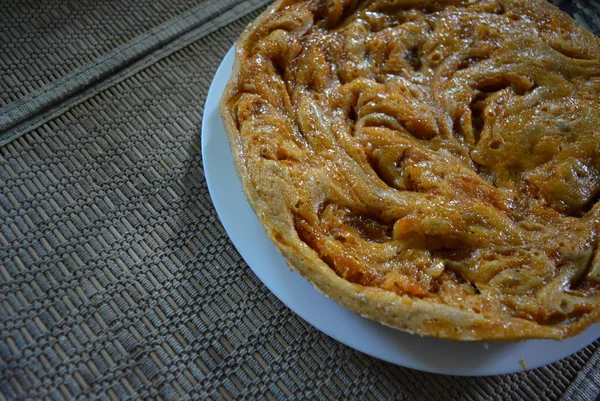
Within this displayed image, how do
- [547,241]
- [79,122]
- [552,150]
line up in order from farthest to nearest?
[79,122], [552,150], [547,241]

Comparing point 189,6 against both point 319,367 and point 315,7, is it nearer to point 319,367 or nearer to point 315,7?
point 315,7

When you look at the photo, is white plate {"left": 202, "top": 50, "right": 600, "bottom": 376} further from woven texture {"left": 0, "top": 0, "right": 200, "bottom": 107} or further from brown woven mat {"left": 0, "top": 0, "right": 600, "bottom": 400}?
woven texture {"left": 0, "top": 0, "right": 200, "bottom": 107}

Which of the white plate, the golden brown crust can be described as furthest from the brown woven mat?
the golden brown crust

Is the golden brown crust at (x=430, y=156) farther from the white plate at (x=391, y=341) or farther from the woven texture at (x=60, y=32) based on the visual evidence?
the woven texture at (x=60, y=32)

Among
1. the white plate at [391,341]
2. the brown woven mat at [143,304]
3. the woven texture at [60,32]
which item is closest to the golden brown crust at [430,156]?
the white plate at [391,341]

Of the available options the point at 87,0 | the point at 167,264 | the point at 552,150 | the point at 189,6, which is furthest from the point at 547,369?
the point at 87,0

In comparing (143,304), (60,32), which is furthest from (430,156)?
(60,32)
